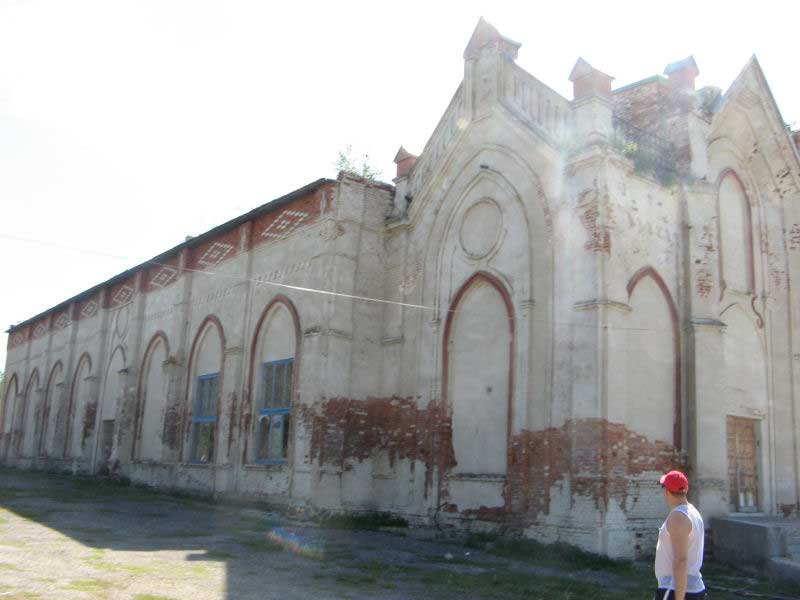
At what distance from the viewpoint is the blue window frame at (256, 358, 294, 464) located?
17.8 m

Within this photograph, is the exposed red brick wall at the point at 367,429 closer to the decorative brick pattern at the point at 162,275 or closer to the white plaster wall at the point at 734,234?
the white plaster wall at the point at 734,234

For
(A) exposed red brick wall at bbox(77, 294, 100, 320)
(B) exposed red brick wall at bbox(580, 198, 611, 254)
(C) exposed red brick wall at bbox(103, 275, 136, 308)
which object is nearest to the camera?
(B) exposed red brick wall at bbox(580, 198, 611, 254)

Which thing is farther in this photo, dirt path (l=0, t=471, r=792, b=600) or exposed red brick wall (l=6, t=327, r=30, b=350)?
exposed red brick wall (l=6, t=327, r=30, b=350)

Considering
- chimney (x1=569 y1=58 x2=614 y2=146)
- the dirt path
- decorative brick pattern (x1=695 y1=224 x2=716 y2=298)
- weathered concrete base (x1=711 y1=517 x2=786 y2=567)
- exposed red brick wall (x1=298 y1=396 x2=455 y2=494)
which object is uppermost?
chimney (x1=569 y1=58 x2=614 y2=146)

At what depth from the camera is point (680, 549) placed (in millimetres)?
5059

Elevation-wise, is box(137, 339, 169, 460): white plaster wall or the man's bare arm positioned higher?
box(137, 339, 169, 460): white plaster wall

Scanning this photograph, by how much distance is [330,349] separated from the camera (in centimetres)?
1619

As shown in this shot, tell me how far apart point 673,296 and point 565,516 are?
4.19 m

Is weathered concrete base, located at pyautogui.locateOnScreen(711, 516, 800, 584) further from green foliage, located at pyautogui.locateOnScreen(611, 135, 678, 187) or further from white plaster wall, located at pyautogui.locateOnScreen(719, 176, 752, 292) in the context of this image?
green foliage, located at pyautogui.locateOnScreen(611, 135, 678, 187)

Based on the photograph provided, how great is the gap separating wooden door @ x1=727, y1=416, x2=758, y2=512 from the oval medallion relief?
17.7ft

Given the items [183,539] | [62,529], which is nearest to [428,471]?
[183,539]

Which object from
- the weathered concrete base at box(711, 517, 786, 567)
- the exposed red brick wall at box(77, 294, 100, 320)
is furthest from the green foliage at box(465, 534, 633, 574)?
the exposed red brick wall at box(77, 294, 100, 320)

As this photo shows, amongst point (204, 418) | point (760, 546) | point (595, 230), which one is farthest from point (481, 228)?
point (204, 418)

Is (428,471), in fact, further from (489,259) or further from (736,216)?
(736,216)
